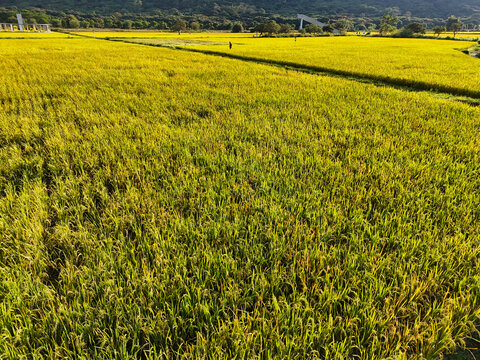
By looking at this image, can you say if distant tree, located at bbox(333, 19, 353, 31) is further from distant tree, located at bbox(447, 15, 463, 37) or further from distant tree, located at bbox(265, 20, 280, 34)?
distant tree, located at bbox(447, 15, 463, 37)

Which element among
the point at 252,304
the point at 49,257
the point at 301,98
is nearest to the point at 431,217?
the point at 252,304

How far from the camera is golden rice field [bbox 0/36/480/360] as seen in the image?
1266 millimetres

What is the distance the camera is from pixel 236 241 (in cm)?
191

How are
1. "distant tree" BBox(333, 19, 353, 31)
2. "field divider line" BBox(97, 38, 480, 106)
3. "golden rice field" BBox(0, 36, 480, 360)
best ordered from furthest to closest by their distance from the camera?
"distant tree" BBox(333, 19, 353, 31), "field divider line" BBox(97, 38, 480, 106), "golden rice field" BBox(0, 36, 480, 360)

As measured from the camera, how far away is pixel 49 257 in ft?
5.72

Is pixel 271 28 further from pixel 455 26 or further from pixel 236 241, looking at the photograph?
pixel 236 241

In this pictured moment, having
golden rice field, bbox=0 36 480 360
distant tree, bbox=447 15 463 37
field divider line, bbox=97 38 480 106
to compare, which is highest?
distant tree, bbox=447 15 463 37

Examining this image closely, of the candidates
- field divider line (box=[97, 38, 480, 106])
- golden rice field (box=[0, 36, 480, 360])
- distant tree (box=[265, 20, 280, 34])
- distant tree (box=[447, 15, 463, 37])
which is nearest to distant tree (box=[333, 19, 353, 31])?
distant tree (box=[265, 20, 280, 34])

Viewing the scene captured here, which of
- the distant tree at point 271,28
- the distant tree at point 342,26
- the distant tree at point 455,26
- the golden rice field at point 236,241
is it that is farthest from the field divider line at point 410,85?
the distant tree at point 455,26

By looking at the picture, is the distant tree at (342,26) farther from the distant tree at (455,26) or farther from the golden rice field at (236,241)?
the golden rice field at (236,241)

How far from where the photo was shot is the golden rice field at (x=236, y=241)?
1266mm

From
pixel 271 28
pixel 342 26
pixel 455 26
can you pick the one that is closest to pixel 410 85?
pixel 271 28

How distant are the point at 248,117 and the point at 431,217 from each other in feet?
12.6

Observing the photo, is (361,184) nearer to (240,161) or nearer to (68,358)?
(240,161)
